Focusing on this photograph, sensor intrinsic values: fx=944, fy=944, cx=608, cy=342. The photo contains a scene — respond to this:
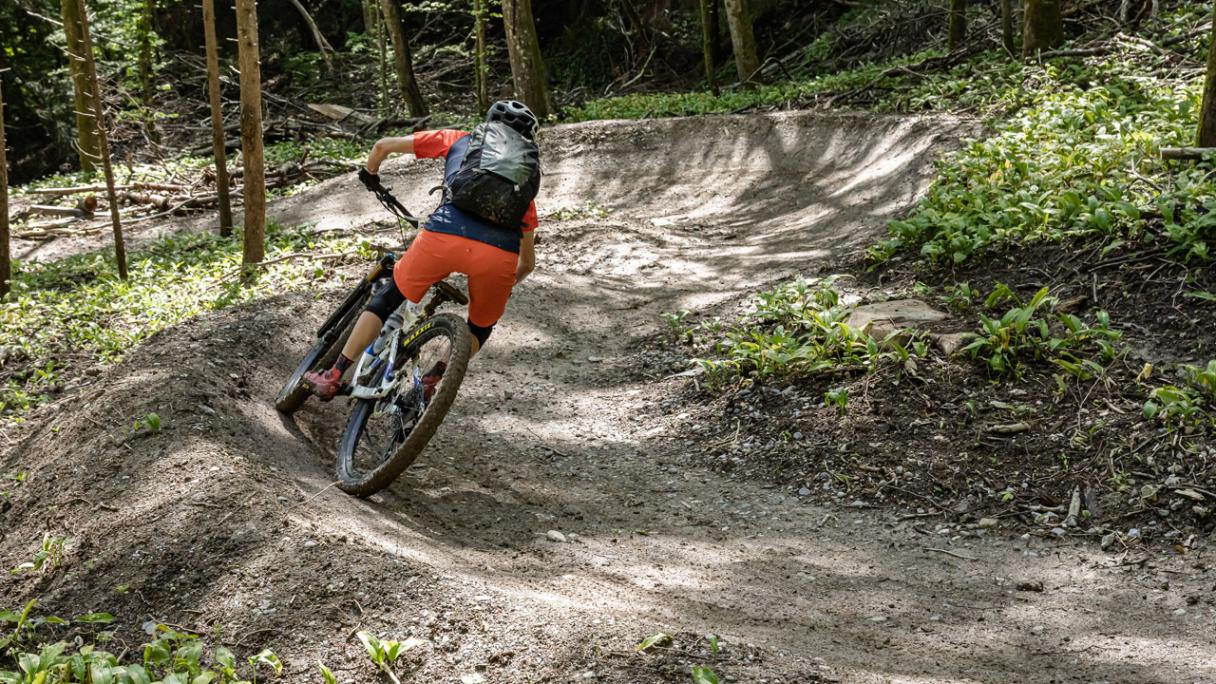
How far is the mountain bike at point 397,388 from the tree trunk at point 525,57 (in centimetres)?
1331

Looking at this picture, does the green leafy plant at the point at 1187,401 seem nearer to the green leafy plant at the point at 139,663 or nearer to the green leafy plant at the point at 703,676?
the green leafy plant at the point at 703,676

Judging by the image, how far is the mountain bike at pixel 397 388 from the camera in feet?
17.3

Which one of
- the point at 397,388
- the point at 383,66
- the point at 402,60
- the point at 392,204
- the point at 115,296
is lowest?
the point at 115,296

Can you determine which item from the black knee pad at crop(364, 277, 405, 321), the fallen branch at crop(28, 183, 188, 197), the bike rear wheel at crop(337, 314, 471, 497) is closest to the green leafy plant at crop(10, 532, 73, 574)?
the bike rear wheel at crop(337, 314, 471, 497)

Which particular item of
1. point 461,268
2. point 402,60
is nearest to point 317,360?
point 461,268

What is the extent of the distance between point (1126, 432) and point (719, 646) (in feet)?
12.3

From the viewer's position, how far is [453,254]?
5.43 meters

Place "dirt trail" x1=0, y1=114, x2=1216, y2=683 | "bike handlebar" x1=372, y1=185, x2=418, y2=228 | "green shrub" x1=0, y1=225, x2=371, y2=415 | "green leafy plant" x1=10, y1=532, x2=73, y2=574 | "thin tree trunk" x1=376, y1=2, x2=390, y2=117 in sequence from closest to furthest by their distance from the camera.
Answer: "dirt trail" x1=0, y1=114, x2=1216, y2=683, "green leafy plant" x1=10, y1=532, x2=73, y2=574, "bike handlebar" x1=372, y1=185, x2=418, y2=228, "green shrub" x1=0, y1=225, x2=371, y2=415, "thin tree trunk" x1=376, y1=2, x2=390, y2=117

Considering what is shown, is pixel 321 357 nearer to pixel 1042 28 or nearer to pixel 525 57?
pixel 1042 28

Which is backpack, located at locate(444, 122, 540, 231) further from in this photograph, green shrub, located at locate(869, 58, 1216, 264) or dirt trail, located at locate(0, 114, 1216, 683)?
green shrub, located at locate(869, 58, 1216, 264)

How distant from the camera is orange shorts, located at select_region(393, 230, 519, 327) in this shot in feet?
17.8

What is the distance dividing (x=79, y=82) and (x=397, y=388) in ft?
58.0

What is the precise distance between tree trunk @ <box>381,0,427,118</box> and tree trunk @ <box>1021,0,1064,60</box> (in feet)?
44.9

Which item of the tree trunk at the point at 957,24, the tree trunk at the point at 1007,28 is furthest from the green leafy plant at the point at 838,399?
the tree trunk at the point at 957,24
